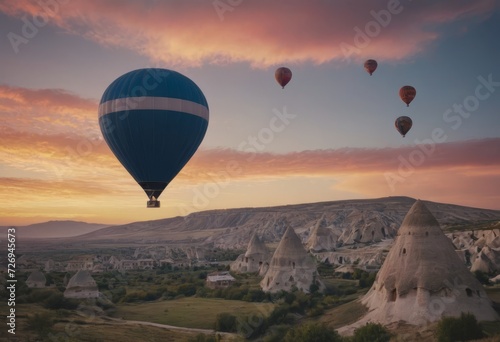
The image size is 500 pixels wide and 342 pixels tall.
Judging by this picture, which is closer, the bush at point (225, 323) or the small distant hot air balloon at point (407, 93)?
the bush at point (225, 323)

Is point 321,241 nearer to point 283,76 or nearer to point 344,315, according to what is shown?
point 283,76

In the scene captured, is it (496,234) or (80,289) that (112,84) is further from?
(496,234)

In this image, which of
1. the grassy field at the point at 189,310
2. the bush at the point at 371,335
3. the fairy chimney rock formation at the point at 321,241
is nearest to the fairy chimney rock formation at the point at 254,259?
the grassy field at the point at 189,310

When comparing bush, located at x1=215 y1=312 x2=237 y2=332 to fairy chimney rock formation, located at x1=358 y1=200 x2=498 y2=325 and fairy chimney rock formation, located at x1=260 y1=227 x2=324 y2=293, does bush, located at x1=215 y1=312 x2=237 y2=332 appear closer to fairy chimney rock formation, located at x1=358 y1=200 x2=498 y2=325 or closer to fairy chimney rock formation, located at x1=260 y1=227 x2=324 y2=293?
fairy chimney rock formation, located at x1=260 y1=227 x2=324 y2=293

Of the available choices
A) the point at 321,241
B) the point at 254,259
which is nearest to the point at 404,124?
the point at 254,259

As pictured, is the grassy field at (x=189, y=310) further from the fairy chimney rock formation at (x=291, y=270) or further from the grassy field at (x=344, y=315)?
the grassy field at (x=344, y=315)

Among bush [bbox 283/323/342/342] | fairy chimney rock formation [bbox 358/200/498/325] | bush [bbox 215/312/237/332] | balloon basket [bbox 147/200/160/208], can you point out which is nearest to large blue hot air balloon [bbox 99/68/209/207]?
balloon basket [bbox 147/200/160/208]
